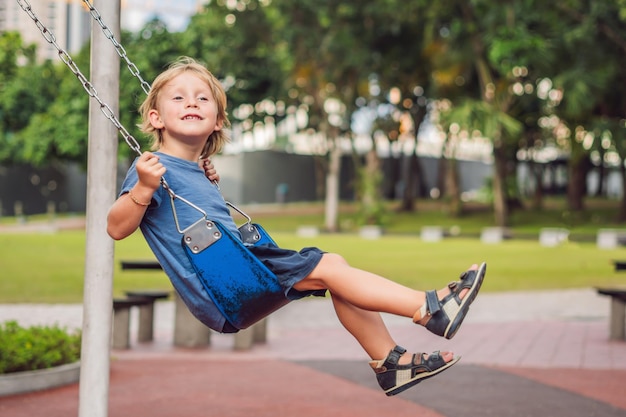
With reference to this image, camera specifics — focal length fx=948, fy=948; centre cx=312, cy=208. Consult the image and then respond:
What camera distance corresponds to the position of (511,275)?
18.3 m

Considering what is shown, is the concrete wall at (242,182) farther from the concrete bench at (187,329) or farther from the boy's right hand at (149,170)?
the boy's right hand at (149,170)

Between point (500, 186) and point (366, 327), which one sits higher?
point (500, 186)

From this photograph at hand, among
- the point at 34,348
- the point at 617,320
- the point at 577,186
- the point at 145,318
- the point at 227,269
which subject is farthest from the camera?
the point at 577,186

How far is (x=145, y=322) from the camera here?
9.76 metres

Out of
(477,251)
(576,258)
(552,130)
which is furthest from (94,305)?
(552,130)

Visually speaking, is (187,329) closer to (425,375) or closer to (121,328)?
(121,328)

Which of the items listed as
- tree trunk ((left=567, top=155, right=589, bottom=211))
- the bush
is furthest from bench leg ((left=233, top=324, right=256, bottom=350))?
tree trunk ((left=567, top=155, right=589, bottom=211))

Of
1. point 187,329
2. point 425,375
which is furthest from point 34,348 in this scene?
point 425,375

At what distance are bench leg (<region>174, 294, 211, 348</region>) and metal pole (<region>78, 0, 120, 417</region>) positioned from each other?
5.04 metres

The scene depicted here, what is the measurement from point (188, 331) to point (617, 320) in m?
4.48

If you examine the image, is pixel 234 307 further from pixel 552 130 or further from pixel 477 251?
pixel 552 130

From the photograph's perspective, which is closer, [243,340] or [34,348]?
[34,348]

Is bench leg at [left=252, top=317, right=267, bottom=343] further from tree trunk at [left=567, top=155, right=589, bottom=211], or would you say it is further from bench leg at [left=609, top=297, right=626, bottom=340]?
tree trunk at [left=567, top=155, right=589, bottom=211]

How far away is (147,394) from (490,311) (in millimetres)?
6767
